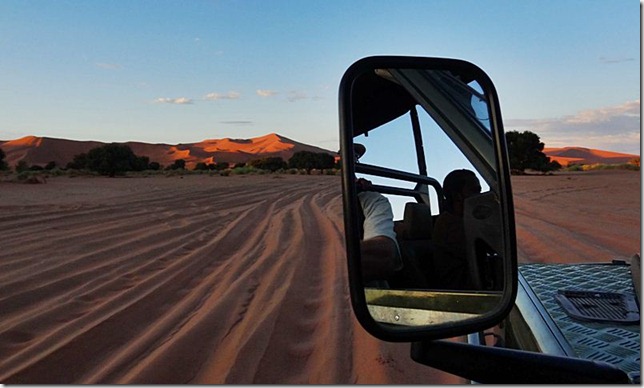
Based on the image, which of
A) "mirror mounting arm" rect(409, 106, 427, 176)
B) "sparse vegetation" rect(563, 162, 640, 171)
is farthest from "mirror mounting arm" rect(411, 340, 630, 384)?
"sparse vegetation" rect(563, 162, 640, 171)

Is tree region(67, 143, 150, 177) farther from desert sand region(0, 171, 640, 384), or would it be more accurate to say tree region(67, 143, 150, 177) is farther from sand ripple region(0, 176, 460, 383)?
sand ripple region(0, 176, 460, 383)

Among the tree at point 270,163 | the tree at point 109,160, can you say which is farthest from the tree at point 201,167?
the tree at point 109,160

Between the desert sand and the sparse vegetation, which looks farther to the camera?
the sparse vegetation

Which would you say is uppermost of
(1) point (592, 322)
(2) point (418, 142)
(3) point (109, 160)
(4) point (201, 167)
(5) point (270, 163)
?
(2) point (418, 142)

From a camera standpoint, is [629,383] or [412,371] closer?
[629,383]

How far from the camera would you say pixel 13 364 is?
14.4 feet

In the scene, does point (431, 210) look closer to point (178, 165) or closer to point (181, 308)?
point (181, 308)

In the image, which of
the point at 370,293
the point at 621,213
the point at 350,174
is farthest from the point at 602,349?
the point at 621,213

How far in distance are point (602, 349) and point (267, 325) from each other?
3945mm

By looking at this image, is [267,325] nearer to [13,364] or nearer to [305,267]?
[13,364]

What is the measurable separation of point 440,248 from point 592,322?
0.51 m

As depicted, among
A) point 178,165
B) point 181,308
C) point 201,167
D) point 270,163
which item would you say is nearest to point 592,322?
point 181,308

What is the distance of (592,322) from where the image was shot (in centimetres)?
Answer: 181

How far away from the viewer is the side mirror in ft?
4.70
